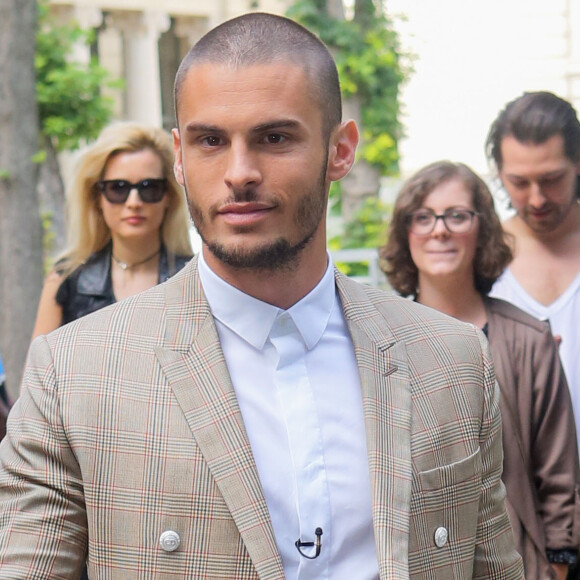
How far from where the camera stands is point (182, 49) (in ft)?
106

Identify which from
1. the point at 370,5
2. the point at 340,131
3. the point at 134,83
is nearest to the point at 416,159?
the point at 370,5

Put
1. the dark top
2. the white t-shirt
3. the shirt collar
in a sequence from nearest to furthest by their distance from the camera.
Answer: the shirt collar → the white t-shirt → the dark top

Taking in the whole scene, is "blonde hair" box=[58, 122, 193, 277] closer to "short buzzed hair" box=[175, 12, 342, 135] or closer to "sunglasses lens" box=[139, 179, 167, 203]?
"sunglasses lens" box=[139, 179, 167, 203]

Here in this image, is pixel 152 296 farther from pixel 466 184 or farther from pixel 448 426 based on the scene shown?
pixel 466 184

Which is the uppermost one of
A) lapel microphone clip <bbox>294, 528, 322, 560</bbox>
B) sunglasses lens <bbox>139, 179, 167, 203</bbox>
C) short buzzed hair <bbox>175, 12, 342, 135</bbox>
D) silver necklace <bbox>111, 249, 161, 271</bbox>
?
short buzzed hair <bbox>175, 12, 342, 135</bbox>

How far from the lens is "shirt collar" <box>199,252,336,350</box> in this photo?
98.8 inches

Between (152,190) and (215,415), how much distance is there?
9.67 ft

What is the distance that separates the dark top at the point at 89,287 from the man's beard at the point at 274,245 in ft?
8.36

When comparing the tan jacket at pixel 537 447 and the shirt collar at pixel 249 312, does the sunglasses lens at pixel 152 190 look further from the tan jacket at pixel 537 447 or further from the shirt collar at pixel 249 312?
the shirt collar at pixel 249 312

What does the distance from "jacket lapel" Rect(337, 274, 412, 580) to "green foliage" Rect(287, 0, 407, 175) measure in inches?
374

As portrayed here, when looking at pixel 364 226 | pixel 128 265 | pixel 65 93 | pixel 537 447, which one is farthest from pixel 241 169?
pixel 65 93

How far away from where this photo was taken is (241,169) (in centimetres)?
234

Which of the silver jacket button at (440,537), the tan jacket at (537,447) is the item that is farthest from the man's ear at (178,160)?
the tan jacket at (537,447)

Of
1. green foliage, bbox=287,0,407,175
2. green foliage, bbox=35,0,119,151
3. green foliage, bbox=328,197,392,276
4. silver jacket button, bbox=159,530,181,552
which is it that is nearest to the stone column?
green foliage, bbox=35,0,119,151
